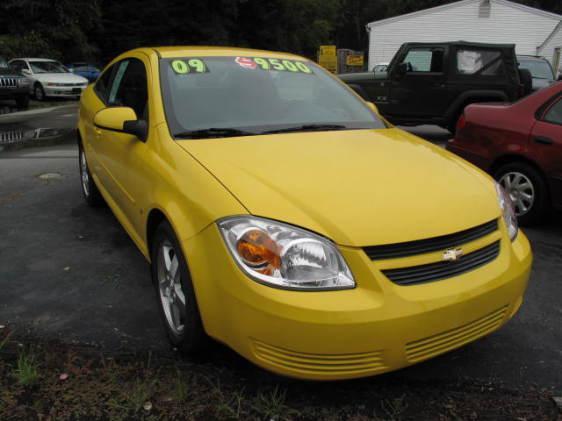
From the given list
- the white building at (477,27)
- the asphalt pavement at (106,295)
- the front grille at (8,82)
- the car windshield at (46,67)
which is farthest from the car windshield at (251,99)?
the white building at (477,27)

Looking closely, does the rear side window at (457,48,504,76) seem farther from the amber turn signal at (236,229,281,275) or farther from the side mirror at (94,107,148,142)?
the amber turn signal at (236,229,281,275)

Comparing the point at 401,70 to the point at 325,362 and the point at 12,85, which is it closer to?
the point at 325,362

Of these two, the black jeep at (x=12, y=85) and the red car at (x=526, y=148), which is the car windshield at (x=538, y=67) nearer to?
the red car at (x=526, y=148)

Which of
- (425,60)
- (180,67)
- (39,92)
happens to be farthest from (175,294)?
(39,92)

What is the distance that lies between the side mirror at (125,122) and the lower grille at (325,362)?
163cm

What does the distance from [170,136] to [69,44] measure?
26.9 meters

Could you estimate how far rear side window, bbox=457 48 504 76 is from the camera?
9.59 meters

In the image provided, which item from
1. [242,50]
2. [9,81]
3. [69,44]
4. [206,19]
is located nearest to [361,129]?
[242,50]

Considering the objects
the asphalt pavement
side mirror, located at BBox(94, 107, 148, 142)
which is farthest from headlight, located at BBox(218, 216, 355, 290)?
side mirror, located at BBox(94, 107, 148, 142)

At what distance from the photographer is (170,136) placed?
9.87ft

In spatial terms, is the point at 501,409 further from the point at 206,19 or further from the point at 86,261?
the point at 206,19

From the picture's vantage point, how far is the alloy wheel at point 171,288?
273 cm

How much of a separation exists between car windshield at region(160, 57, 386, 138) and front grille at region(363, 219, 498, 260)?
1289 mm

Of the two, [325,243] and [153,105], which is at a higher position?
[153,105]
